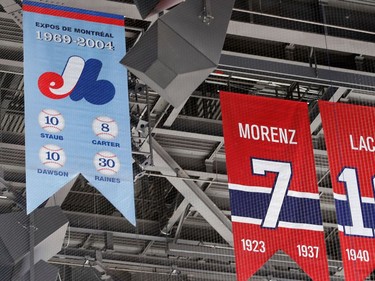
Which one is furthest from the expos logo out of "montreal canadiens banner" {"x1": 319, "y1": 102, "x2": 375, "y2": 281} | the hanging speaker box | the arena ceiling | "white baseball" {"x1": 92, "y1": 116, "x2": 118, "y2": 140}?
the hanging speaker box

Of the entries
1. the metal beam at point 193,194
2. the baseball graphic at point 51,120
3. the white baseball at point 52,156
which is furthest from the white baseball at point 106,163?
the metal beam at point 193,194

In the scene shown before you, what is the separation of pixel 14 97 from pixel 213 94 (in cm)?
236

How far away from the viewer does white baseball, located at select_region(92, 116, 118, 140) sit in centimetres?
1006

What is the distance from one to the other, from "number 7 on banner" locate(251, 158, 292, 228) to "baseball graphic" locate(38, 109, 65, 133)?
2211 mm

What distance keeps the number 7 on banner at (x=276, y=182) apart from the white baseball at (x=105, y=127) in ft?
5.63

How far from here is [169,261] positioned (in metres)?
15.2

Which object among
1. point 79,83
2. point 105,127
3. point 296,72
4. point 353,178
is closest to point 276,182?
point 353,178

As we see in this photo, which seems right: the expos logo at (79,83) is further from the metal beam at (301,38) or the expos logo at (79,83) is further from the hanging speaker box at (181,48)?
the hanging speaker box at (181,48)

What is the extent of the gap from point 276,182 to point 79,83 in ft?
→ 7.69

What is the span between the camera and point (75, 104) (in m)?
10.2

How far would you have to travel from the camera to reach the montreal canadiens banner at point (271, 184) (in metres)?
10.8

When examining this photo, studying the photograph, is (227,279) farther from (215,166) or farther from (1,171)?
(1,171)

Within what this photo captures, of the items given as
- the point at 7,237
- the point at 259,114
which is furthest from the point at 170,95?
the point at 259,114

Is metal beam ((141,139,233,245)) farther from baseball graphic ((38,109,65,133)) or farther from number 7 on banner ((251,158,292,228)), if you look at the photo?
baseball graphic ((38,109,65,133))
